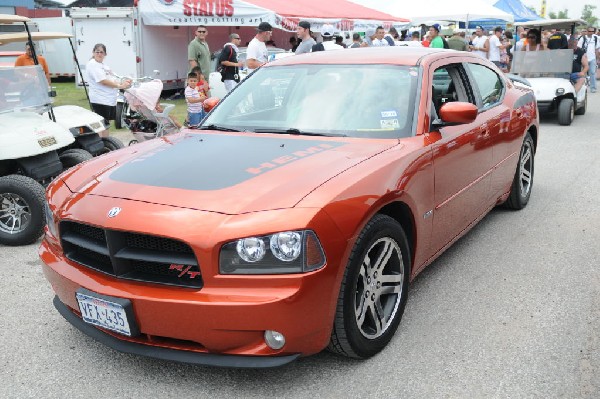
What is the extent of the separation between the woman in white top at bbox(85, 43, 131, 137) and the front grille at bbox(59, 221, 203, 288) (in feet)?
25.5

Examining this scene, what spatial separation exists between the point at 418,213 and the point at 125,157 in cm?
175

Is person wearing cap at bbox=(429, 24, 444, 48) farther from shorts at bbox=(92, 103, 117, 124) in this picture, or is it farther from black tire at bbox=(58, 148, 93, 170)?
black tire at bbox=(58, 148, 93, 170)

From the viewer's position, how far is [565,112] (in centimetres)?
1173

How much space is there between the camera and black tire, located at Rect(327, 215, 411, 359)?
9.78 ft

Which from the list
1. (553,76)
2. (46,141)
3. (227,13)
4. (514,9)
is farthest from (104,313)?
(514,9)

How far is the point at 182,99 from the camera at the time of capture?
17.0 meters

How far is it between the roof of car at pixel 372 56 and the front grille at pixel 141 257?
2106 millimetres

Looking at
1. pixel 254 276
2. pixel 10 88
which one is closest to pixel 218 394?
pixel 254 276

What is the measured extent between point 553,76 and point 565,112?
1.05 metres

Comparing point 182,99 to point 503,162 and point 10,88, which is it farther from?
point 503,162

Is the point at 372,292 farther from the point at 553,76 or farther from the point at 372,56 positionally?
the point at 553,76

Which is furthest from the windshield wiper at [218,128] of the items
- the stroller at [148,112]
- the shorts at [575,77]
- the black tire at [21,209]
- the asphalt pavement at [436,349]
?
the shorts at [575,77]

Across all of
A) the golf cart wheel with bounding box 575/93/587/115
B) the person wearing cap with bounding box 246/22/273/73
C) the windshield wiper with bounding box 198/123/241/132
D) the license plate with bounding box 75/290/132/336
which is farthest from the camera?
the golf cart wheel with bounding box 575/93/587/115

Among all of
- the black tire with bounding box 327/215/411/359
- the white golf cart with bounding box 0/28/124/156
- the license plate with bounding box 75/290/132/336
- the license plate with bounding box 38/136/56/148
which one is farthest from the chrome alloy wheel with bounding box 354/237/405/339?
the white golf cart with bounding box 0/28/124/156
